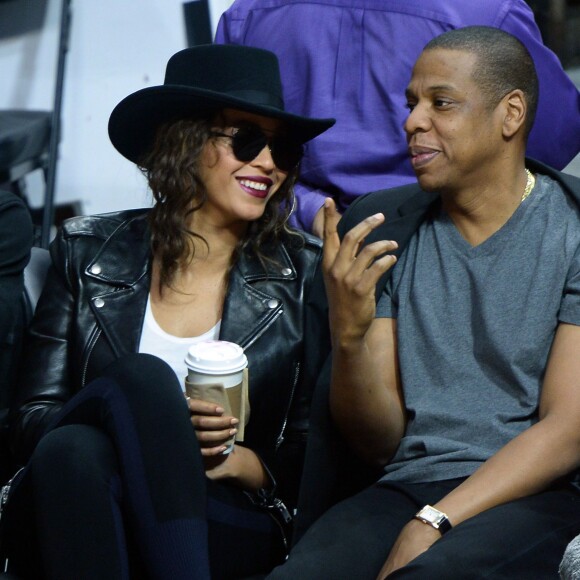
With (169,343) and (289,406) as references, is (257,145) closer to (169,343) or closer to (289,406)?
(169,343)

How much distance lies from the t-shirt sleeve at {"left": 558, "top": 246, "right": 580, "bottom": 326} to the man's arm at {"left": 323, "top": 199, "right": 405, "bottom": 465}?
0.39 metres

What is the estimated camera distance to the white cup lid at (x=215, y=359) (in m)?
2.45

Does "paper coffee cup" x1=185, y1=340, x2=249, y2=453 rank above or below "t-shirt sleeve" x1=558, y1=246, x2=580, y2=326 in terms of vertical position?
below

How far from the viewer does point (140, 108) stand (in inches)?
119

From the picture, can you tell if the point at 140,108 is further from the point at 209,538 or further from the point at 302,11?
the point at 209,538

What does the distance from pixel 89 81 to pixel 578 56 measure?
1974mm

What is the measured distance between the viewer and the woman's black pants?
2408 millimetres

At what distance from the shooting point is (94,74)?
4.80m

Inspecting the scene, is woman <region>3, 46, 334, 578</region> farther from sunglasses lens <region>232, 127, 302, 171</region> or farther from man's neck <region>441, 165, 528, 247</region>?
man's neck <region>441, 165, 528, 247</region>

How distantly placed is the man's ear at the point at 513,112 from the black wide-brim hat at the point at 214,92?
488mm

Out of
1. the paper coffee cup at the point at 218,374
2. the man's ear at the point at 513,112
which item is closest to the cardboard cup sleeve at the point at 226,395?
the paper coffee cup at the point at 218,374

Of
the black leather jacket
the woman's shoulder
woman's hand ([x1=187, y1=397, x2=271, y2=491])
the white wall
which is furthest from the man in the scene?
the white wall

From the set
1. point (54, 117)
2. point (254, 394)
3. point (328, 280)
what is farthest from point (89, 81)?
point (328, 280)

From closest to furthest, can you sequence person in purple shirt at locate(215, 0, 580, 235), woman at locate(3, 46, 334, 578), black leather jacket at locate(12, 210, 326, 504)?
woman at locate(3, 46, 334, 578) → black leather jacket at locate(12, 210, 326, 504) → person in purple shirt at locate(215, 0, 580, 235)
